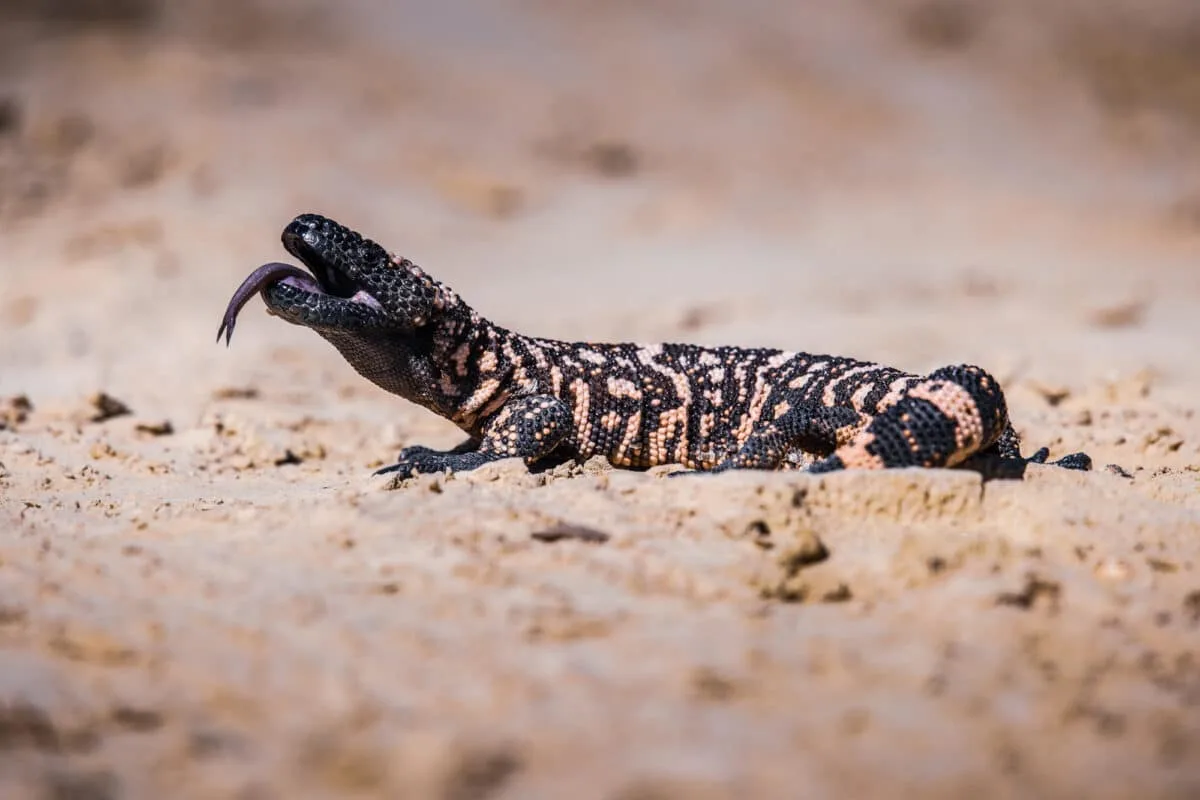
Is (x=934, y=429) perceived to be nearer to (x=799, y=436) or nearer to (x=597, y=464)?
(x=799, y=436)

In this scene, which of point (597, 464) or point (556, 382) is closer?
point (597, 464)

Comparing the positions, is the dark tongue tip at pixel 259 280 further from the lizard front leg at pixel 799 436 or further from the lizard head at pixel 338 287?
the lizard front leg at pixel 799 436

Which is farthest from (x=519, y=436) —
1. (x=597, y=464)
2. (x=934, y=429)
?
(x=934, y=429)

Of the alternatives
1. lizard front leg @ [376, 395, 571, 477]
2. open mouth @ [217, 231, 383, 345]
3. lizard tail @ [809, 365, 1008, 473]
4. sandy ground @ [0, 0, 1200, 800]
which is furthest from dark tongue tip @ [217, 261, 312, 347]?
lizard tail @ [809, 365, 1008, 473]

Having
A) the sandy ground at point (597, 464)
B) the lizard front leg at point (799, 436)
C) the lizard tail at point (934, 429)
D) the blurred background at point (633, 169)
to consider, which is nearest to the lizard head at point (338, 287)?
→ the sandy ground at point (597, 464)

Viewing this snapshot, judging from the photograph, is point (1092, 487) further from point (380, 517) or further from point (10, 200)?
point (10, 200)

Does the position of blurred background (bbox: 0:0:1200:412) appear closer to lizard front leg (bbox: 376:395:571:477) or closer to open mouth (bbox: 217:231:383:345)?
open mouth (bbox: 217:231:383:345)
